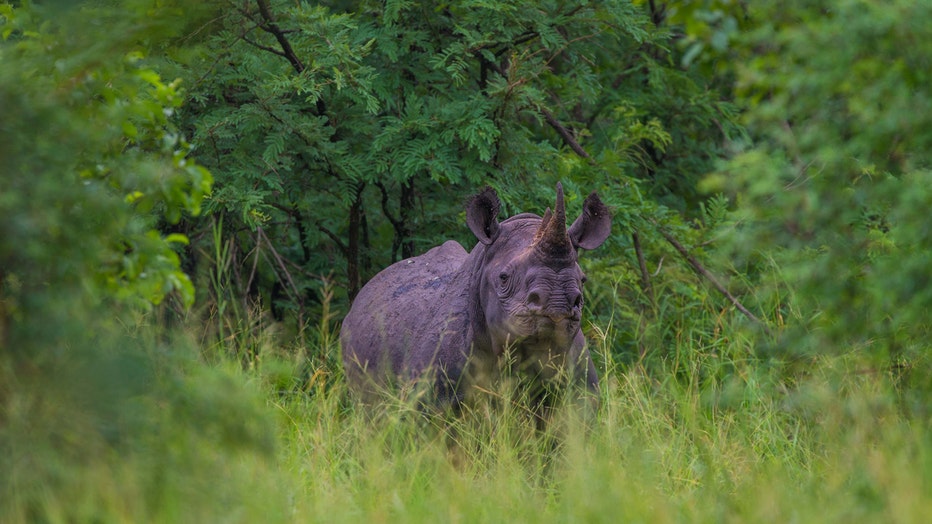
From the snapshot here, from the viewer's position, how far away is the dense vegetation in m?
3.97

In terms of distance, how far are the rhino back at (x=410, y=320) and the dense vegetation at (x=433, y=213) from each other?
1.03ft

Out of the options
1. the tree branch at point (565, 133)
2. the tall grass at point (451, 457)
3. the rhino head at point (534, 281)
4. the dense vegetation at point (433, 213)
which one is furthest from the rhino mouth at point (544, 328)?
the tree branch at point (565, 133)

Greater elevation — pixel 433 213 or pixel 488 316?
pixel 488 316

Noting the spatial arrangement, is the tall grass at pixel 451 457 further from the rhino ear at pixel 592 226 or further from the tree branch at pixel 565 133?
the tree branch at pixel 565 133

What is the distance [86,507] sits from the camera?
3871mm

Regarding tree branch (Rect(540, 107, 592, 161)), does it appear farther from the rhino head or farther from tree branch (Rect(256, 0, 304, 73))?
the rhino head

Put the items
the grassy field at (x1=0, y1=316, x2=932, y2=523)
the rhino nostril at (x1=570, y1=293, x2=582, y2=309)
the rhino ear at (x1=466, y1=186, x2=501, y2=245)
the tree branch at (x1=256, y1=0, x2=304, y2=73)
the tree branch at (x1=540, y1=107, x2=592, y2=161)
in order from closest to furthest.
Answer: the grassy field at (x1=0, y1=316, x2=932, y2=523) < the rhino nostril at (x1=570, y1=293, x2=582, y2=309) < the rhino ear at (x1=466, y1=186, x2=501, y2=245) < the tree branch at (x1=256, y1=0, x2=304, y2=73) < the tree branch at (x1=540, y1=107, x2=592, y2=161)

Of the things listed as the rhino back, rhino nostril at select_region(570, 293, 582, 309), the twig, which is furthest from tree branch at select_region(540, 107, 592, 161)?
rhino nostril at select_region(570, 293, 582, 309)

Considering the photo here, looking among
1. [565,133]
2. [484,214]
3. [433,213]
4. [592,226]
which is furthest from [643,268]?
[484,214]

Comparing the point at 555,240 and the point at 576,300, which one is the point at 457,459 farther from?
the point at 555,240

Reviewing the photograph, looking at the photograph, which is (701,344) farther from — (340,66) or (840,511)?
(840,511)

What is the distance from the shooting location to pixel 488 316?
5836 millimetres

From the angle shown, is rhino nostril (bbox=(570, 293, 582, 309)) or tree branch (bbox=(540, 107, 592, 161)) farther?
tree branch (bbox=(540, 107, 592, 161))

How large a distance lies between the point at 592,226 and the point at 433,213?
7.11 feet
